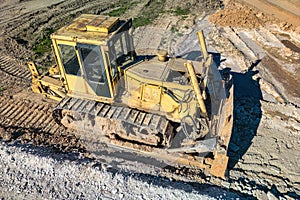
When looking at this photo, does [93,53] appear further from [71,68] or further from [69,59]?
[71,68]

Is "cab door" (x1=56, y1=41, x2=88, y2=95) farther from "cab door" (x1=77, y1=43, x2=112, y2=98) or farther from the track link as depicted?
Answer: the track link

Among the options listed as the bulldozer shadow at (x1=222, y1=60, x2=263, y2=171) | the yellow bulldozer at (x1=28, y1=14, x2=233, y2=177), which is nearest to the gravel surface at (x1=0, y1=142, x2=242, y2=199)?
the yellow bulldozer at (x1=28, y1=14, x2=233, y2=177)

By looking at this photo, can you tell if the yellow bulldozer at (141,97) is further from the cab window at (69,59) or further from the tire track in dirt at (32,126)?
the tire track in dirt at (32,126)

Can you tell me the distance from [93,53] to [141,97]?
159 cm

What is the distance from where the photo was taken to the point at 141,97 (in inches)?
291

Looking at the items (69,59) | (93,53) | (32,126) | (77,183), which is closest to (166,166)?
(77,183)

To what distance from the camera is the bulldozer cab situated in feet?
21.9

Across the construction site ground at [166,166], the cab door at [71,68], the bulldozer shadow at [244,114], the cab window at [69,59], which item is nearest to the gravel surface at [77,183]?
the construction site ground at [166,166]

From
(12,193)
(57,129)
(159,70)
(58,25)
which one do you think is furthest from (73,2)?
(12,193)

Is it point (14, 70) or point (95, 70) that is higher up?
point (95, 70)

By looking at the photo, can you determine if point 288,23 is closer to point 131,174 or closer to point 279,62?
point 279,62

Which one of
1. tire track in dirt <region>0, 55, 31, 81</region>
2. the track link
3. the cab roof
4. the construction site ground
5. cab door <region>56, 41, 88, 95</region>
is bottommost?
tire track in dirt <region>0, 55, 31, 81</region>

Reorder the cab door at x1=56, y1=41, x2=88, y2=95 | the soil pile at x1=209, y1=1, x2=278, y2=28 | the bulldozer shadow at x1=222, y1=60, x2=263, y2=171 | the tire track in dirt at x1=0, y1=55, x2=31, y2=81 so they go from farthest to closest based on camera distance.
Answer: the soil pile at x1=209, y1=1, x2=278, y2=28 → the tire track in dirt at x1=0, y1=55, x2=31, y2=81 → the bulldozer shadow at x1=222, y1=60, x2=263, y2=171 → the cab door at x1=56, y1=41, x2=88, y2=95

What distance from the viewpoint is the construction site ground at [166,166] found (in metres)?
6.83
